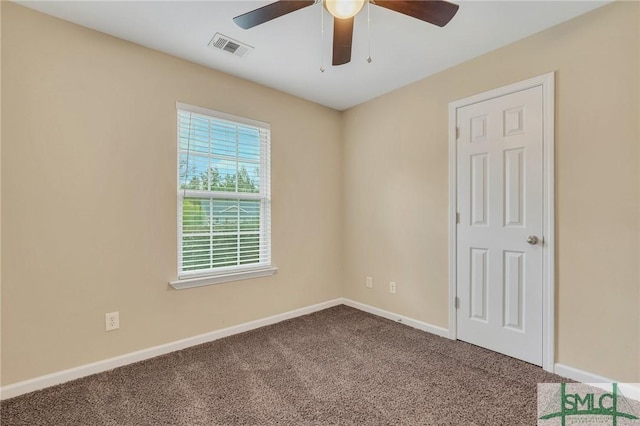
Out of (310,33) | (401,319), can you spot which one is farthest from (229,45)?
(401,319)

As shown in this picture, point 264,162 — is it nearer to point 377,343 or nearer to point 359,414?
point 377,343

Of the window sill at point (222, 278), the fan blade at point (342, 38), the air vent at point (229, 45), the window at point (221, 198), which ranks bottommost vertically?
the window sill at point (222, 278)

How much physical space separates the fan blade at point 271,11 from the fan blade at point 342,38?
0.18 m

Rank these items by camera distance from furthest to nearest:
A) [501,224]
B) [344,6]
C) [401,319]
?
[401,319]
[501,224]
[344,6]

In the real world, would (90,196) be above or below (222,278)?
above

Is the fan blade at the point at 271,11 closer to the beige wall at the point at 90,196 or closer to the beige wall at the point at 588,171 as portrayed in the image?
the beige wall at the point at 90,196

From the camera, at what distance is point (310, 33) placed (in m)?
2.21

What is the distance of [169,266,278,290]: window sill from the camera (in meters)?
2.54

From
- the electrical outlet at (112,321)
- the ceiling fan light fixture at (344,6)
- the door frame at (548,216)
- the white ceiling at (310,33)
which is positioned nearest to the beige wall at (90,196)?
the electrical outlet at (112,321)

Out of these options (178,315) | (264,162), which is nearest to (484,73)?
(264,162)

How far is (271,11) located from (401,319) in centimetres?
286

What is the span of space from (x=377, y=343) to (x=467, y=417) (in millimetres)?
1019

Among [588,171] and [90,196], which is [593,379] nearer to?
[588,171]

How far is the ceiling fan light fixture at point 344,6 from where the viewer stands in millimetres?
1456
